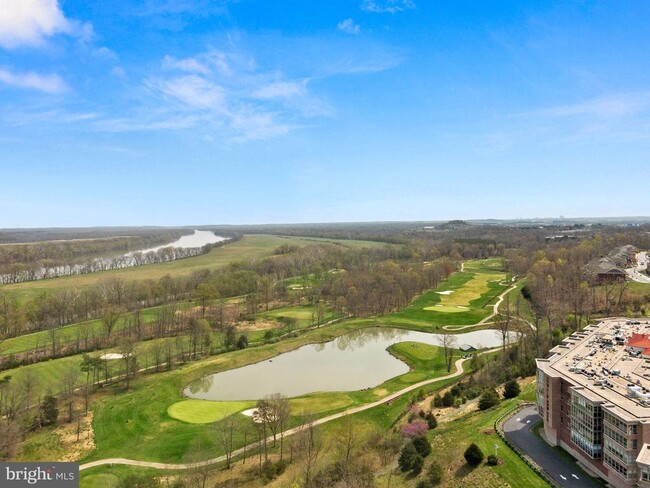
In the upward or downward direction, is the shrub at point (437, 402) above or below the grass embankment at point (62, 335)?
below

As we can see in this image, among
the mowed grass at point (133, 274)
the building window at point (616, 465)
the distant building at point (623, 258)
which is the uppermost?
the distant building at point (623, 258)

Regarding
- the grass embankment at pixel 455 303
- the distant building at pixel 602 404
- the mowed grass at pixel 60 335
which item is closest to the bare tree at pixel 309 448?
the distant building at pixel 602 404

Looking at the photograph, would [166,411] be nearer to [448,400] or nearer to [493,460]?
[448,400]

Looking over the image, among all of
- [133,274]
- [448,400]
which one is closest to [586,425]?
[448,400]

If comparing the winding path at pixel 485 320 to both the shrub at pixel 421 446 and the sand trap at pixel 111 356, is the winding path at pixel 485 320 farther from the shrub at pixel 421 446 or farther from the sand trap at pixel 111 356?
the sand trap at pixel 111 356

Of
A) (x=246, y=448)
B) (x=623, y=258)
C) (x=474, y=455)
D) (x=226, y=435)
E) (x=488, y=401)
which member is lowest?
(x=246, y=448)

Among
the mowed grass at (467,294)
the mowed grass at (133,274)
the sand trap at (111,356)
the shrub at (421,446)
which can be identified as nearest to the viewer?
the shrub at (421,446)
